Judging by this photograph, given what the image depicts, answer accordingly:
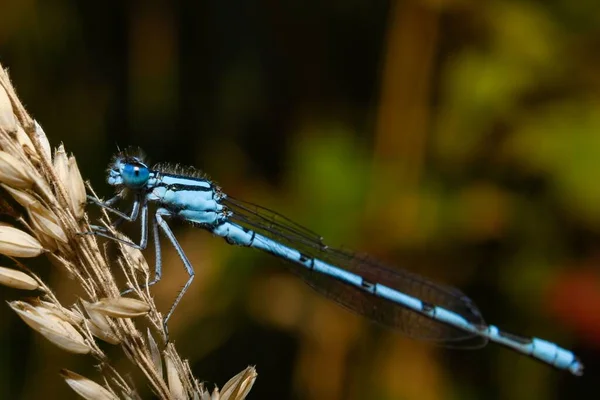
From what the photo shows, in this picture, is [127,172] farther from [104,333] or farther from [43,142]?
[104,333]

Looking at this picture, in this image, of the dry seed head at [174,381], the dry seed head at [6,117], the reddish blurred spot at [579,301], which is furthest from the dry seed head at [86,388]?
the reddish blurred spot at [579,301]

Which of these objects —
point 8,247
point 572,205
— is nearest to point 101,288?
point 8,247

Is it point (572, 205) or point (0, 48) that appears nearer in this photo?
point (572, 205)

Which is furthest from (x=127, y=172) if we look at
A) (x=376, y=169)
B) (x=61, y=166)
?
(x=376, y=169)

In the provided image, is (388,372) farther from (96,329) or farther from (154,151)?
(96,329)

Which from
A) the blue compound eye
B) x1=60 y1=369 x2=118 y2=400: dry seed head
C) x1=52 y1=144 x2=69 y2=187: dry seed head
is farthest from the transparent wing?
x1=60 y1=369 x2=118 y2=400: dry seed head

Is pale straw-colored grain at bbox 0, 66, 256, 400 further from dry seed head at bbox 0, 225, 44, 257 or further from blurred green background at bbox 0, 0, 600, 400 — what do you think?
blurred green background at bbox 0, 0, 600, 400
